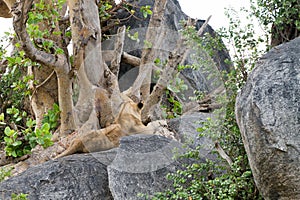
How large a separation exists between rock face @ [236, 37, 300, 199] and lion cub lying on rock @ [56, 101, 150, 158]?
1.79m

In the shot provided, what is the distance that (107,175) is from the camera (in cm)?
366

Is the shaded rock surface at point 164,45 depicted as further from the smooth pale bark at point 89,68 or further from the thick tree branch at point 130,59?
the smooth pale bark at point 89,68

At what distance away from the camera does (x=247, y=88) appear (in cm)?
272

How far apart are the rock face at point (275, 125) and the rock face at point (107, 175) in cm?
84

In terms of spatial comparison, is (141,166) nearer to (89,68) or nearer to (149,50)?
(89,68)

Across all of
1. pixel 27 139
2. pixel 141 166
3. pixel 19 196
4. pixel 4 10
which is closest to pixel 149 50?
pixel 27 139

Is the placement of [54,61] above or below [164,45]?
below

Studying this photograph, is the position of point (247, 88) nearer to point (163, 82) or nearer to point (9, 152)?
point (163, 82)

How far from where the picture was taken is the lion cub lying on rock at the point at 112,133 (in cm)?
422

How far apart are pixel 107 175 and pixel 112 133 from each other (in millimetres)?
681

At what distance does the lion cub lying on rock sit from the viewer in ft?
13.9

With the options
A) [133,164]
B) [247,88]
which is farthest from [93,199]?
[247,88]

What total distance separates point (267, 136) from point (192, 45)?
1447 mm

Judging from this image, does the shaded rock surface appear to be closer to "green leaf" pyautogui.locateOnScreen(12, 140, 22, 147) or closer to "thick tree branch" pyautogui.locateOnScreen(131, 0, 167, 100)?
"thick tree branch" pyautogui.locateOnScreen(131, 0, 167, 100)
